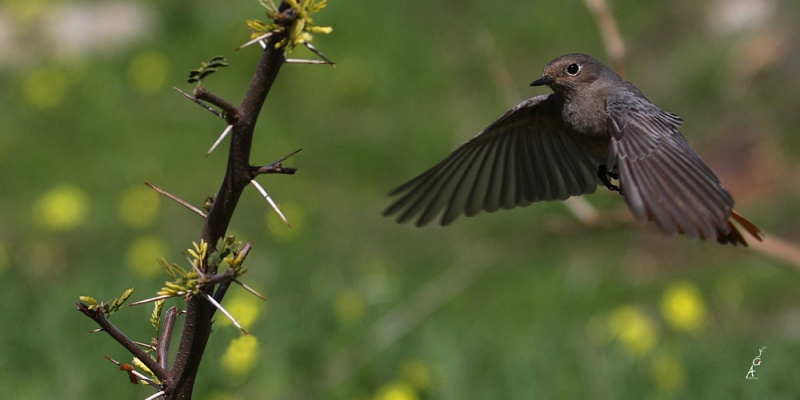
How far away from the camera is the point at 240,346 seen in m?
3.92

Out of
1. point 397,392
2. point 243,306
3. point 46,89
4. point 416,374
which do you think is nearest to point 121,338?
point 243,306

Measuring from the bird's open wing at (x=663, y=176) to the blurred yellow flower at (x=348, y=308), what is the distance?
1965 mm

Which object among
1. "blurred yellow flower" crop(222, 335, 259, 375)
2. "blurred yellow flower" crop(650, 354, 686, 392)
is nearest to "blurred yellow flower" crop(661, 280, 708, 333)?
"blurred yellow flower" crop(650, 354, 686, 392)

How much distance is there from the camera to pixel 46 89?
8.56 m

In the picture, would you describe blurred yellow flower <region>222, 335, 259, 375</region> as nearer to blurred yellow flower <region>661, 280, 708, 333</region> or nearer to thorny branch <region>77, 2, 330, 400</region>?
blurred yellow flower <region>661, 280, 708, 333</region>

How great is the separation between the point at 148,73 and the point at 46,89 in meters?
0.91

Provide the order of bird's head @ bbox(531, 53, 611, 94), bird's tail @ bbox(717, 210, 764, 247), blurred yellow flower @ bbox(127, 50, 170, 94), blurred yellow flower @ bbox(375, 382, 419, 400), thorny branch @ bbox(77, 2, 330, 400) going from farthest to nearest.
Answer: blurred yellow flower @ bbox(127, 50, 170, 94) → blurred yellow flower @ bbox(375, 382, 419, 400) → bird's head @ bbox(531, 53, 611, 94) → bird's tail @ bbox(717, 210, 764, 247) → thorny branch @ bbox(77, 2, 330, 400)

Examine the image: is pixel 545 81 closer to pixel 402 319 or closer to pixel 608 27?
pixel 608 27

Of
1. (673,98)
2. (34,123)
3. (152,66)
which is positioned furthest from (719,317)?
(34,123)

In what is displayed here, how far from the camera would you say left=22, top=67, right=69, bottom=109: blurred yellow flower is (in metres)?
8.54

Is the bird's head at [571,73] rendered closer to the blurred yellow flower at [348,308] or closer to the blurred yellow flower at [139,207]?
the blurred yellow flower at [348,308]

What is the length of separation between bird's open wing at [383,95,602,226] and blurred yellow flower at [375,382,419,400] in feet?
2.97

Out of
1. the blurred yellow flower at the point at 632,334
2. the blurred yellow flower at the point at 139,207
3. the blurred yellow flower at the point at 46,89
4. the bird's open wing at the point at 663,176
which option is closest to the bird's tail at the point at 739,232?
the bird's open wing at the point at 663,176

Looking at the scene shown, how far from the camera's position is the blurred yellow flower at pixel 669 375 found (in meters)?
4.48
